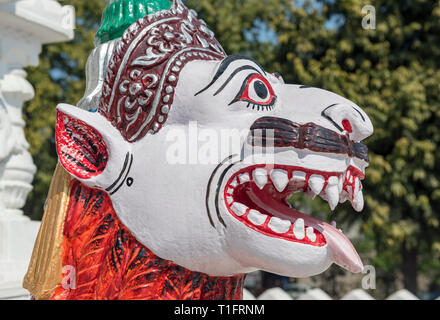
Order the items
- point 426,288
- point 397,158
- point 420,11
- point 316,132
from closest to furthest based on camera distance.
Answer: point 316,132 < point 397,158 < point 420,11 < point 426,288

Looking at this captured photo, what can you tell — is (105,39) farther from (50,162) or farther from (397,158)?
(50,162)

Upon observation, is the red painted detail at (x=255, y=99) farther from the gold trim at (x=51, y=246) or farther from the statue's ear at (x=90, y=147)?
the gold trim at (x=51, y=246)

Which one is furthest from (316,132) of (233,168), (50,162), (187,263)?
(50,162)

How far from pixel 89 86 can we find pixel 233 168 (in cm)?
78

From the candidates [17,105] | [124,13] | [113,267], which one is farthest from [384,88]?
[113,267]

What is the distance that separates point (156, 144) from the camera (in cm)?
162

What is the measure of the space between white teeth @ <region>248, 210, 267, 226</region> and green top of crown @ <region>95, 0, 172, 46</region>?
87cm

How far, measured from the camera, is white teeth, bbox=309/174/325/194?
1.45m

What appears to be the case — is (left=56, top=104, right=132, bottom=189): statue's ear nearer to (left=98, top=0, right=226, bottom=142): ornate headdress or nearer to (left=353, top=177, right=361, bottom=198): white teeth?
(left=98, top=0, right=226, bottom=142): ornate headdress

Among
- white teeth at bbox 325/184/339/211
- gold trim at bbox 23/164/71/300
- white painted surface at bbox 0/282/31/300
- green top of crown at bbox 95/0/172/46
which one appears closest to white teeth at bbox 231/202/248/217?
white teeth at bbox 325/184/339/211

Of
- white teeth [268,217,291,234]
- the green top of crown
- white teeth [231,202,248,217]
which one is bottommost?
white teeth [268,217,291,234]

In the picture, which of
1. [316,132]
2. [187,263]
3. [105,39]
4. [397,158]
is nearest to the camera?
[316,132]

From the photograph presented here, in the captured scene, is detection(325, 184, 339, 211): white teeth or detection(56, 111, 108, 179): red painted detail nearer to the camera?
detection(325, 184, 339, 211): white teeth

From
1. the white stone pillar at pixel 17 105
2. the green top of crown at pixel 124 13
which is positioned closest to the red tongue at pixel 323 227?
the green top of crown at pixel 124 13
